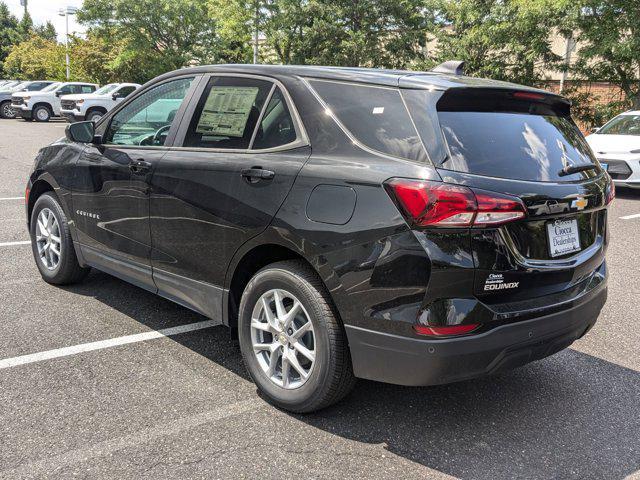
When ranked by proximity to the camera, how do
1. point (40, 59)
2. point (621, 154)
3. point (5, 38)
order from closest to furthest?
1. point (621, 154)
2. point (40, 59)
3. point (5, 38)

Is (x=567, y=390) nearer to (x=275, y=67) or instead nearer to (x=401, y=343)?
(x=401, y=343)

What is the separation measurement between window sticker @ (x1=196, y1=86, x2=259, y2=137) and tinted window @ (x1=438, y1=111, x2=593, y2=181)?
1.19 meters

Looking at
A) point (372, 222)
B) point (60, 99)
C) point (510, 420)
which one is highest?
point (60, 99)

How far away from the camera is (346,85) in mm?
3055

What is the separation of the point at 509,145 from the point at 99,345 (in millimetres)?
2792

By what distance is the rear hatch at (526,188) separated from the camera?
2.61 metres

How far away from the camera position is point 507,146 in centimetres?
285

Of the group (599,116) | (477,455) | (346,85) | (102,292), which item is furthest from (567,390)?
(599,116)

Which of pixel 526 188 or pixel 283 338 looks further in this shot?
pixel 283 338

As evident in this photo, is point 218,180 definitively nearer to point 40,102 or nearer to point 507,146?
point 507,146

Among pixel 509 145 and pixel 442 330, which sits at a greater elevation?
pixel 509 145

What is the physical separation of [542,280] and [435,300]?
593mm

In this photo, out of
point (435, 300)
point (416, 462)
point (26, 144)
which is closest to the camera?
point (435, 300)

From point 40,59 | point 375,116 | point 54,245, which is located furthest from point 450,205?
point 40,59
